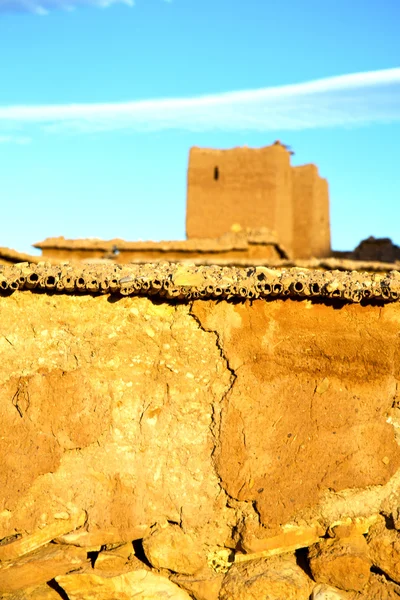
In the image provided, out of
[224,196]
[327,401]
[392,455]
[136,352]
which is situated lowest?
[392,455]

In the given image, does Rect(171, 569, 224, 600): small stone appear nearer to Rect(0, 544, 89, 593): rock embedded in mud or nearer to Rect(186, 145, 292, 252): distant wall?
Rect(0, 544, 89, 593): rock embedded in mud

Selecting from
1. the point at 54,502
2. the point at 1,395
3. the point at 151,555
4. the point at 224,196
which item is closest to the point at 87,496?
the point at 54,502

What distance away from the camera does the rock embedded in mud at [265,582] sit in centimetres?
317

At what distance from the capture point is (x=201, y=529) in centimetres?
328

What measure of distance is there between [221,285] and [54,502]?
4.33 ft

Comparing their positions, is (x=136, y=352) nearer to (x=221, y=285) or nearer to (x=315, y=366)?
(x=221, y=285)

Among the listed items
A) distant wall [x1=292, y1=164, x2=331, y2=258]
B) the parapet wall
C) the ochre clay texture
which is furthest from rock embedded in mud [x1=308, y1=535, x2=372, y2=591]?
distant wall [x1=292, y1=164, x2=331, y2=258]

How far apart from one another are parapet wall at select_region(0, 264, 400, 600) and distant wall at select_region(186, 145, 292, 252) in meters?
14.0

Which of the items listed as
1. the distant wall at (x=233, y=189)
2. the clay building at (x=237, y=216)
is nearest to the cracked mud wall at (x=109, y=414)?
the clay building at (x=237, y=216)

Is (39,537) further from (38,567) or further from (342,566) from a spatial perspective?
(342,566)

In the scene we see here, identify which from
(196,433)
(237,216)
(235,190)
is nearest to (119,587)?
(196,433)

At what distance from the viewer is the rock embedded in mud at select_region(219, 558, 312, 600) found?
3.17 m

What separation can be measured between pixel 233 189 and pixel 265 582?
14.7m

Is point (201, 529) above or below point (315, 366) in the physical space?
below
